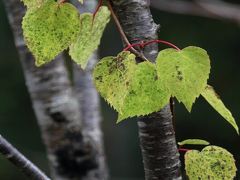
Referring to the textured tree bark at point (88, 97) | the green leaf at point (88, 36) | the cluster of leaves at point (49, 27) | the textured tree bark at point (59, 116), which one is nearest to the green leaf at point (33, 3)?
the cluster of leaves at point (49, 27)

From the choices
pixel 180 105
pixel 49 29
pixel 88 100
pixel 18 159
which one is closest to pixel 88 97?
pixel 88 100

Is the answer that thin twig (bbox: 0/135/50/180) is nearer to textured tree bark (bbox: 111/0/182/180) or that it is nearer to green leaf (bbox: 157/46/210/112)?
textured tree bark (bbox: 111/0/182/180)

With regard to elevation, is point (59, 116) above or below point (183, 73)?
below

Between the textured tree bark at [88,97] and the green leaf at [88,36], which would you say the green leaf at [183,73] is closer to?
the green leaf at [88,36]

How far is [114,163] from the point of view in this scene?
9320mm

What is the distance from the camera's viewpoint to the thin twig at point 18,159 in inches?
38.2

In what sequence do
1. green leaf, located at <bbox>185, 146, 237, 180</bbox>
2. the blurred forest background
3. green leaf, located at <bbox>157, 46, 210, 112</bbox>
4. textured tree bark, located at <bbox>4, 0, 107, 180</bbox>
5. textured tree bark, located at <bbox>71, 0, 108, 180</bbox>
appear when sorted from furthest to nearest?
1. the blurred forest background
2. textured tree bark, located at <bbox>71, 0, 108, 180</bbox>
3. textured tree bark, located at <bbox>4, 0, 107, 180</bbox>
4. green leaf, located at <bbox>185, 146, 237, 180</bbox>
5. green leaf, located at <bbox>157, 46, 210, 112</bbox>

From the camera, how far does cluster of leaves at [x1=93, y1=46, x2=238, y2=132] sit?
2.72 feet

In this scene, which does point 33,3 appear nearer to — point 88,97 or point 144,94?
point 144,94

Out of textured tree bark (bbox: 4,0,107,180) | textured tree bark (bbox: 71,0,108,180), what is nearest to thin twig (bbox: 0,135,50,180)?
textured tree bark (bbox: 4,0,107,180)

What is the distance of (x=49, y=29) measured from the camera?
2.88ft

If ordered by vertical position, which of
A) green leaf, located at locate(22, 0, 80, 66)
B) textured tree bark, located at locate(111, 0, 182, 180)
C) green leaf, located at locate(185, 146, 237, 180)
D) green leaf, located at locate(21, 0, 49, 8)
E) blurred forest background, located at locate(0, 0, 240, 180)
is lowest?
blurred forest background, located at locate(0, 0, 240, 180)

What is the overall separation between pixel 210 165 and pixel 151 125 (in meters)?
0.10

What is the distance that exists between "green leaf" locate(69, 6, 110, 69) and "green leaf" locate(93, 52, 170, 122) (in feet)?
0.34
